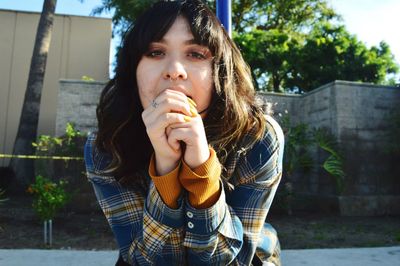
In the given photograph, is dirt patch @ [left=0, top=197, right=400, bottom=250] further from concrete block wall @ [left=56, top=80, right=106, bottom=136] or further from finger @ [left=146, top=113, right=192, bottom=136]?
finger @ [left=146, top=113, right=192, bottom=136]

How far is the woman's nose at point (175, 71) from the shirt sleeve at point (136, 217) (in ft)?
0.99

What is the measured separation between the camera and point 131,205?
1.25 m

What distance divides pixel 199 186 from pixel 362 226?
4405 mm

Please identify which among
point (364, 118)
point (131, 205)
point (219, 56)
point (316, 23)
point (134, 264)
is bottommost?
point (134, 264)

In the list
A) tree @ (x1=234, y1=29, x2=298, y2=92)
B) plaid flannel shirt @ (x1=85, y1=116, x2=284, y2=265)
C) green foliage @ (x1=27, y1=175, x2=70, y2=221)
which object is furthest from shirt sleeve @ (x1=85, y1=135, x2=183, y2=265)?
tree @ (x1=234, y1=29, x2=298, y2=92)

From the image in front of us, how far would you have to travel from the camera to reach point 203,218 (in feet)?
3.30

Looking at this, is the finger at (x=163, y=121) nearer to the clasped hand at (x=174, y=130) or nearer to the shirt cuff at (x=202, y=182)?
the clasped hand at (x=174, y=130)

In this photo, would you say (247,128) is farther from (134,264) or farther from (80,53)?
(80,53)

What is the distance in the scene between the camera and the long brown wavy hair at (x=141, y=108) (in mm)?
1141

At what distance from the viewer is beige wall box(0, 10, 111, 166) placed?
916cm

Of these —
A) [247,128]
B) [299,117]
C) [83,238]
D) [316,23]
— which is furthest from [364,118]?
[316,23]

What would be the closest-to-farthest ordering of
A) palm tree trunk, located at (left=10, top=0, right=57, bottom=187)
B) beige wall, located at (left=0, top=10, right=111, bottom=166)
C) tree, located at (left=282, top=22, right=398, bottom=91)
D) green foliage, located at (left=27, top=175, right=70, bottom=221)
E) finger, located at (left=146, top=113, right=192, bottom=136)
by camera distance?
finger, located at (left=146, top=113, right=192, bottom=136) → green foliage, located at (left=27, top=175, right=70, bottom=221) → palm tree trunk, located at (left=10, top=0, right=57, bottom=187) → beige wall, located at (left=0, top=10, right=111, bottom=166) → tree, located at (left=282, top=22, right=398, bottom=91)

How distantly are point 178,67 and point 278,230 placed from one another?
370 centimetres

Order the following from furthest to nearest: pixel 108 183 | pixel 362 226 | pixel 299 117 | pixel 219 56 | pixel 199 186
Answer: pixel 299 117
pixel 362 226
pixel 108 183
pixel 219 56
pixel 199 186
